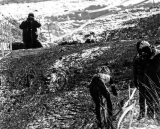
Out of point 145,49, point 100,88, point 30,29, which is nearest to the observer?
point 145,49

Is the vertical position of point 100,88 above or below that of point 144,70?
below

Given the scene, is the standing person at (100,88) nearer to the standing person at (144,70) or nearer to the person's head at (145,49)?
the standing person at (144,70)

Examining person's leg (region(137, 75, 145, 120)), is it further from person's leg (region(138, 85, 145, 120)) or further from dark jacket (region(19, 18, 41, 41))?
dark jacket (region(19, 18, 41, 41))

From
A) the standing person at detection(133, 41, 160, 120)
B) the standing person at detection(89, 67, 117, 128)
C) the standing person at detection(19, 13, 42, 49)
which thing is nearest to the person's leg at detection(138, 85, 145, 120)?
the standing person at detection(133, 41, 160, 120)

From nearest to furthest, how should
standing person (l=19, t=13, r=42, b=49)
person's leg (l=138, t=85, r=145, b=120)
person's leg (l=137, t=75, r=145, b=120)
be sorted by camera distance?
person's leg (l=138, t=85, r=145, b=120)
person's leg (l=137, t=75, r=145, b=120)
standing person (l=19, t=13, r=42, b=49)

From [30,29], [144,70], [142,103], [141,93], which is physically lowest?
[142,103]

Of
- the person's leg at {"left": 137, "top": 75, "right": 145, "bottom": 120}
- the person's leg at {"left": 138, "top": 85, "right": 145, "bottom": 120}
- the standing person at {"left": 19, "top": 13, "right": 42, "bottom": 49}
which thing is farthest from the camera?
the standing person at {"left": 19, "top": 13, "right": 42, "bottom": 49}

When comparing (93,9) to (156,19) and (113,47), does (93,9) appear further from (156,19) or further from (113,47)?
(113,47)

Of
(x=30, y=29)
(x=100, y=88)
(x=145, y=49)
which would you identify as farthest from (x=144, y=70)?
(x=30, y=29)

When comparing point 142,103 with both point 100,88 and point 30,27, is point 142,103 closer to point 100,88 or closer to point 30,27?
point 100,88

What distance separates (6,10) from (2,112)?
20.5m

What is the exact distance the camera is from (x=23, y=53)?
12812mm

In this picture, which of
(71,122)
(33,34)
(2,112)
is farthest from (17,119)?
(33,34)

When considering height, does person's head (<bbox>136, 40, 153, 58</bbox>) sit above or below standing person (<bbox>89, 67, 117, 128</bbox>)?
above
